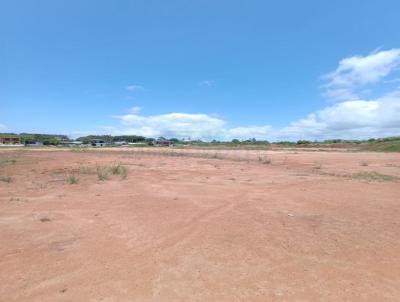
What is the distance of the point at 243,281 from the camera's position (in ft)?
15.6

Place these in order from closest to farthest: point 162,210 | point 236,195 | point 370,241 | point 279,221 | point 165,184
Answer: point 370,241 < point 279,221 < point 162,210 < point 236,195 < point 165,184

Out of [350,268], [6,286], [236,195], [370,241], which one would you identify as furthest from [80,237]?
[236,195]

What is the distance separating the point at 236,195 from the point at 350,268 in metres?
6.93

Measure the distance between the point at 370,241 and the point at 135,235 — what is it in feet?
15.4

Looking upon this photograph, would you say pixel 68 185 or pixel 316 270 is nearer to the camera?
pixel 316 270

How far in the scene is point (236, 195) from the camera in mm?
12086

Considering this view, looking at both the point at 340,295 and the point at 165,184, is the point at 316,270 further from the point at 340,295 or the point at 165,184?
the point at 165,184

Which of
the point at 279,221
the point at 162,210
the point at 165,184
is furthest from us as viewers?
the point at 165,184

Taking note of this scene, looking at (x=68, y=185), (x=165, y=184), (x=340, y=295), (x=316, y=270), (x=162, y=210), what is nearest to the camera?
(x=340, y=295)

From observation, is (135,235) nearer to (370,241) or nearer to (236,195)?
(370,241)

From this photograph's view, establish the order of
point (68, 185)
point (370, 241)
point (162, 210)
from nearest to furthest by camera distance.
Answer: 1. point (370, 241)
2. point (162, 210)
3. point (68, 185)

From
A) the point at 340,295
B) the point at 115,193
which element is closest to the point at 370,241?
Result: the point at 340,295

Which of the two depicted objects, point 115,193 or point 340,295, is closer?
point 340,295

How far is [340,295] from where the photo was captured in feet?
14.3
